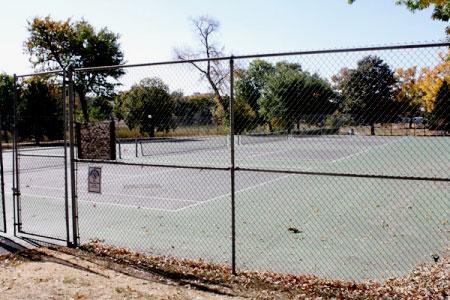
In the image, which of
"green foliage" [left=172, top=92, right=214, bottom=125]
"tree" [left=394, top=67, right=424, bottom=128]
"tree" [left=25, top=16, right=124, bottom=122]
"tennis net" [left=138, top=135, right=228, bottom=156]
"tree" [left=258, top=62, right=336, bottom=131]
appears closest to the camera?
"tree" [left=394, top=67, right=424, bottom=128]

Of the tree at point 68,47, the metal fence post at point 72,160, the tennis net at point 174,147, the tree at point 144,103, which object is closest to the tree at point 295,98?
the metal fence post at point 72,160

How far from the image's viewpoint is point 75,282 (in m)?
6.64

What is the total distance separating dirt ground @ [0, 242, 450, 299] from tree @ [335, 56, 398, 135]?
273cm

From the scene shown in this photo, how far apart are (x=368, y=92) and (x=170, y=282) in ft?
15.1

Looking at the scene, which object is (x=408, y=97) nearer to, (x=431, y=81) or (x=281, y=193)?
(x=431, y=81)

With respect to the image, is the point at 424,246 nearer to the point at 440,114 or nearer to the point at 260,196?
the point at 440,114

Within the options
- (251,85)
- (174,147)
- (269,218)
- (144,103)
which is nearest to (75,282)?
(269,218)

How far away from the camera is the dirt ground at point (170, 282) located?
611 cm

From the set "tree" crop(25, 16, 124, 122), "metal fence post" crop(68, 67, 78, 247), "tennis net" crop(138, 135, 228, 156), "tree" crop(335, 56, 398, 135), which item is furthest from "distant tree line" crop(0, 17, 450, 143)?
"tree" crop(25, 16, 124, 122)

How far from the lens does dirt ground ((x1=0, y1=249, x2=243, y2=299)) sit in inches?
243

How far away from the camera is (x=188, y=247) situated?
8773mm

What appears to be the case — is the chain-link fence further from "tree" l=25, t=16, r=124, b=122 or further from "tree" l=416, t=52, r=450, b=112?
"tree" l=25, t=16, r=124, b=122

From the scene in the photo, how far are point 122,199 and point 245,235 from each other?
5.75 metres

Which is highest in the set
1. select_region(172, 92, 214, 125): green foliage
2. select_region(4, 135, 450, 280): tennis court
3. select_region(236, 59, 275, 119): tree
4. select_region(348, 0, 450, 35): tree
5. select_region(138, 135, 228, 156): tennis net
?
select_region(348, 0, 450, 35): tree
